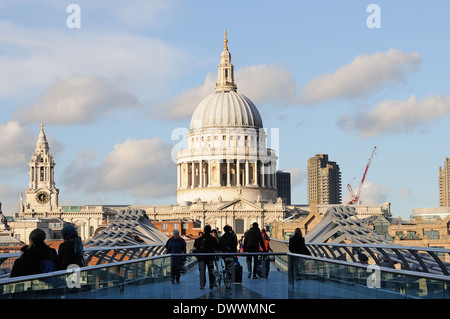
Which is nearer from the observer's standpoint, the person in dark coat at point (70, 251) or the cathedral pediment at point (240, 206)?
the person in dark coat at point (70, 251)

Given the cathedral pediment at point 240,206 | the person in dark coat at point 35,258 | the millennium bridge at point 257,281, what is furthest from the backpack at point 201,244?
the cathedral pediment at point 240,206

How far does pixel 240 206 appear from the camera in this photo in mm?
188625

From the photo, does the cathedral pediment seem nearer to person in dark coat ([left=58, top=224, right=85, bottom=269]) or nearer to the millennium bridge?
the millennium bridge

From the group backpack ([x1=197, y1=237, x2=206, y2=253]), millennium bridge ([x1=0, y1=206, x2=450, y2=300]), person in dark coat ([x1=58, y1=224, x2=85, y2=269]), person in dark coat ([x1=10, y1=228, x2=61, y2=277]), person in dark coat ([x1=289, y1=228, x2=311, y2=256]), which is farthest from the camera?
backpack ([x1=197, y1=237, x2=206, y2=253])

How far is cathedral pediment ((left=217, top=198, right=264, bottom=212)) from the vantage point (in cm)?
18762

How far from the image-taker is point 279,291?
22.2m

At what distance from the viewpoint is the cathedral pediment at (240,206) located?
616ft

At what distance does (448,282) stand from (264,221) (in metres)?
176

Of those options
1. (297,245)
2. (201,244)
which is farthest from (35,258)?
(297,245)

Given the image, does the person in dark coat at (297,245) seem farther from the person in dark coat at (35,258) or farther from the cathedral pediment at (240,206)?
the cathedral pediment at (240,206)

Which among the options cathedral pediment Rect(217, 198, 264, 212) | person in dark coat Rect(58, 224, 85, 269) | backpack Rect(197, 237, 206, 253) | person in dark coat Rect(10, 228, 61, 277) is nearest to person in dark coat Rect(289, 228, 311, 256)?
backpack Rect(197, 237, 206, 253)
